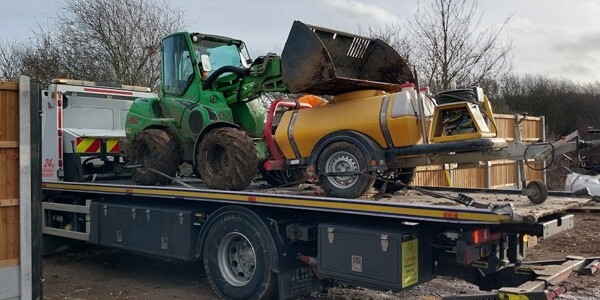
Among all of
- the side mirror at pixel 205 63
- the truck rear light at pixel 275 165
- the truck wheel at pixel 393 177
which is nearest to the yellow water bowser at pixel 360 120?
the truck rear light at pixel 275 165

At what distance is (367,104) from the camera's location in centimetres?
607

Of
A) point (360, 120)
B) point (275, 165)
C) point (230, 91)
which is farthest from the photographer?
point (230, 91)

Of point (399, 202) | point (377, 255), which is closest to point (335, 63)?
point (399, 202)

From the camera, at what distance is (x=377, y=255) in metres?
5.41

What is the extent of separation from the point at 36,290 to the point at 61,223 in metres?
5.21

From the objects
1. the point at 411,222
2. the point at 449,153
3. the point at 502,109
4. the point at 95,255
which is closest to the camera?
the point at 411,222

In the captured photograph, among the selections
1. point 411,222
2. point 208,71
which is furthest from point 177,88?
point 411,222

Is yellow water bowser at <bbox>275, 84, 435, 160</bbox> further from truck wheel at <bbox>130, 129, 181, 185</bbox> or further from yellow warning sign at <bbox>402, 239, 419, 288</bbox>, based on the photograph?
truck wheel at <bbox>130, 129, 181, 185</bbox>

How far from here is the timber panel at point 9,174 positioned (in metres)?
4.48

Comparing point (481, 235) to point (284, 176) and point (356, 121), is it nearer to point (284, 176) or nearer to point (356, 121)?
point (356, 121)

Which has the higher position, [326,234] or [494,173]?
[494,173]

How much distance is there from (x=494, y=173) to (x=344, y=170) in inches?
408

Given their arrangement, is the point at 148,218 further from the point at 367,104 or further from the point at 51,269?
the point at 367,104

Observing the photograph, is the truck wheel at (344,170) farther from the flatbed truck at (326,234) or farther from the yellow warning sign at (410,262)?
the yellow warning sign at (410,262)
